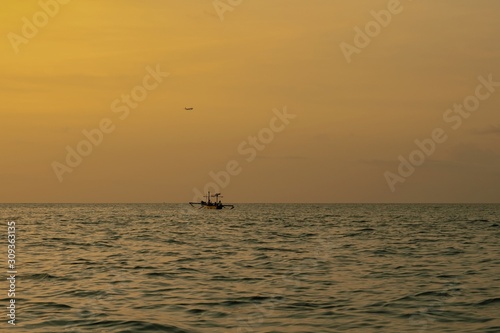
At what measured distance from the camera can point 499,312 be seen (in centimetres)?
2280

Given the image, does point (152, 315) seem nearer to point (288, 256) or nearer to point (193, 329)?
point (193, 329)

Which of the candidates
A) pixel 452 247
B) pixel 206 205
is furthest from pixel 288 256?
pixel 206 205

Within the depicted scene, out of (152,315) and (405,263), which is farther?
(405,263)

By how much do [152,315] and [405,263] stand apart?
20.0 m

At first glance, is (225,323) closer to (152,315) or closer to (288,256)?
(152,315)

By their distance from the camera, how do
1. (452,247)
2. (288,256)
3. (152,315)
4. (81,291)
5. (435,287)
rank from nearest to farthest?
(152,315)
(81,291)
(435,287)
(288,256)
(452,247)

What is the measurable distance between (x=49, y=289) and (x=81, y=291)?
4.82 ft

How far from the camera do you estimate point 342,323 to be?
21031 mm

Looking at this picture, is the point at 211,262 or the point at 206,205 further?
the point at 206,205

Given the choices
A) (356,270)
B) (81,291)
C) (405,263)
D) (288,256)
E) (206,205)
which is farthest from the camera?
(206,205)

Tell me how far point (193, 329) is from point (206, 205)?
148 meters

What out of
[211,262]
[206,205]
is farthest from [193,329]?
[206,205]

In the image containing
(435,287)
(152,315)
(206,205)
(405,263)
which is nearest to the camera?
(152,315)

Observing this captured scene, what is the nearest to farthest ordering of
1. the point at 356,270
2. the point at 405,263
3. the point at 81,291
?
the point at 81,291 → the point at 356,270 → the point at 405,263
